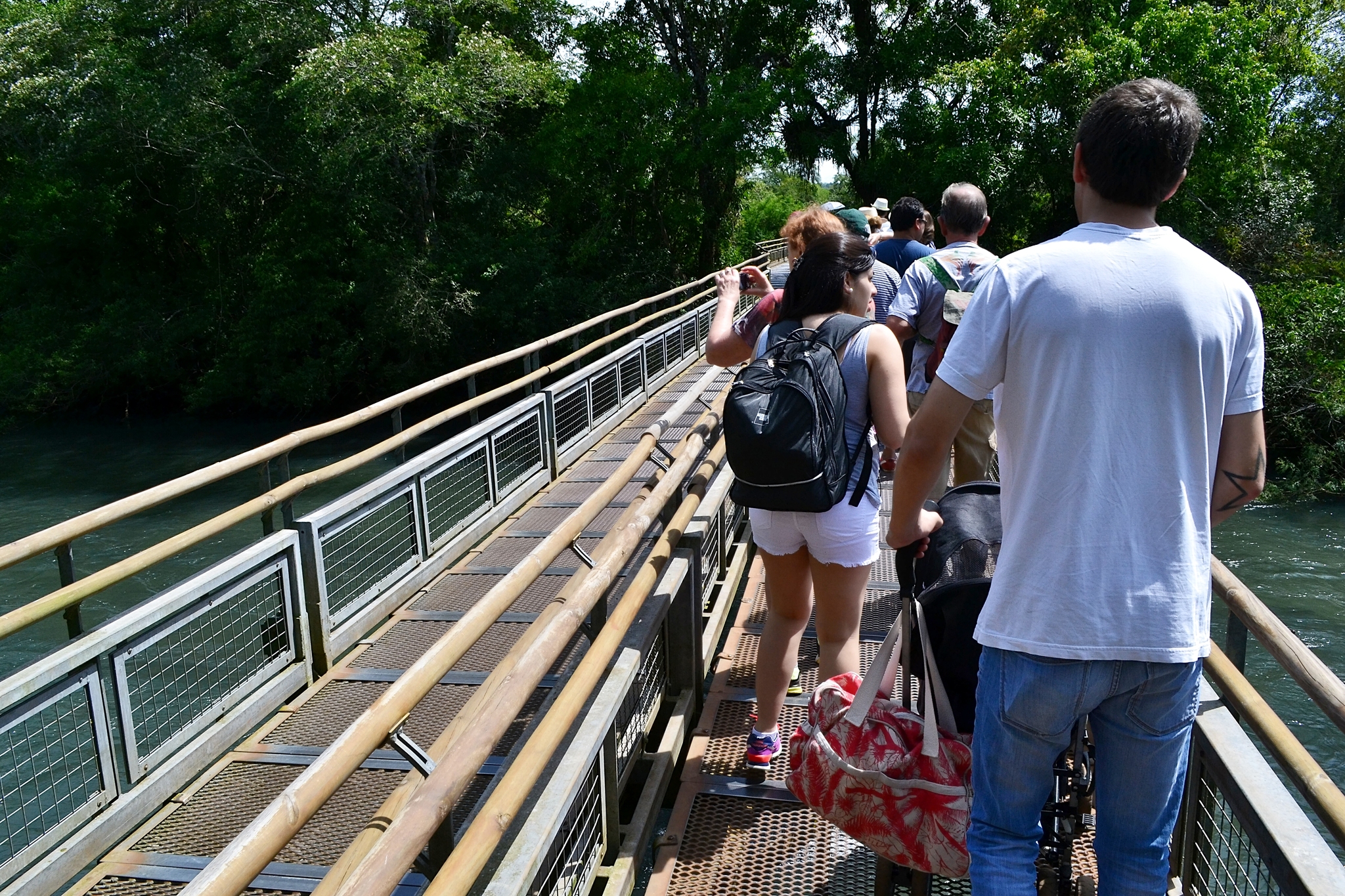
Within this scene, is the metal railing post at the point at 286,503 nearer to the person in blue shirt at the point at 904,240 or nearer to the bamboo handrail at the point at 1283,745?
the person in blue shirt at the point at 904,240

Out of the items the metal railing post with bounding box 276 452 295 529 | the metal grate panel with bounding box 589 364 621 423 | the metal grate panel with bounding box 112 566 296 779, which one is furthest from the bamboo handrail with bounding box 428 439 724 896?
the metal grate panel with bounding box 589 364 621 423

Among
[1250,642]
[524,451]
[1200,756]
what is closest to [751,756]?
[1200,756]

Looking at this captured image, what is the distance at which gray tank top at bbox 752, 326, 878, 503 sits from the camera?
2.96 meters

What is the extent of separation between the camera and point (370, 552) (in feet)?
19.0

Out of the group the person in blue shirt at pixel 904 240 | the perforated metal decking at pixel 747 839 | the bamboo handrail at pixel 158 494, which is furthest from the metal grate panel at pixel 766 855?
the person in blue shirt at pixel 904 240

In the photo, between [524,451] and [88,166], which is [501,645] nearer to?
[524,451]

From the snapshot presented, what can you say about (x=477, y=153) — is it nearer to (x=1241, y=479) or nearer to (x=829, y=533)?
(x=829, y=533)

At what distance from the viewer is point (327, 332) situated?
2844 centimetres

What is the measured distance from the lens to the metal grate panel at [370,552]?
543 cm

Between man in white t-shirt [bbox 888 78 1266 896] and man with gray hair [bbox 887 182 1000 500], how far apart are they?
203 centimetres

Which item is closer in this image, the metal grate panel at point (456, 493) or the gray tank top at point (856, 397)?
the gray tank top at point (856, 397)

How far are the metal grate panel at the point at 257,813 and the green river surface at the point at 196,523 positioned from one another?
4853 millimetres

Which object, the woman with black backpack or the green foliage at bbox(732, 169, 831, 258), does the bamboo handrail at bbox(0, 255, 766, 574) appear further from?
the green foliage at bbox(732, 169, 831, 258)

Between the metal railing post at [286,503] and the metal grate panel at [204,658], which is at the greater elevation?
the metal railing post at [286,503]
